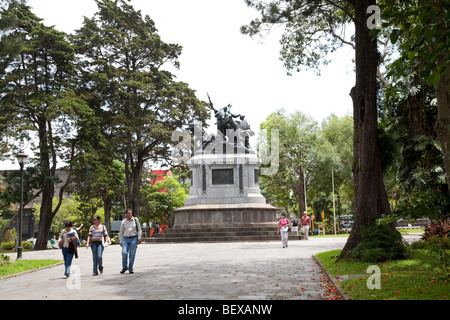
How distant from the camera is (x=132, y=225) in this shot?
11.5 metres

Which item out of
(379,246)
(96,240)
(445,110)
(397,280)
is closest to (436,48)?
(445,110)

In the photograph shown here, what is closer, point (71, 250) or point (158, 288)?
point (158, 288)

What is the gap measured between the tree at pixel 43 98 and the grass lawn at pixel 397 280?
2239 centimetres

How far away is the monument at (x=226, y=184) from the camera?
28.5 metres

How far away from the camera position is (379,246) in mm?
10922

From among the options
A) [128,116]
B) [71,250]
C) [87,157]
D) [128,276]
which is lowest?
[128,276]

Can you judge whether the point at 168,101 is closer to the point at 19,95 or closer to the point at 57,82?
the point at 57,82

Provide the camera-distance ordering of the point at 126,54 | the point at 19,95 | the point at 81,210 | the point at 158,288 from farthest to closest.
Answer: the point at 81,210 < the point at 126,54 < the point at 19,95 < the point at 158,288

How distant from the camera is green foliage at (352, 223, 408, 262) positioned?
10578mm

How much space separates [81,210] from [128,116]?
20.7 m

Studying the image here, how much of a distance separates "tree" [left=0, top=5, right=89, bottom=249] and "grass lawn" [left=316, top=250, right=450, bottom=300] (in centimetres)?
2239

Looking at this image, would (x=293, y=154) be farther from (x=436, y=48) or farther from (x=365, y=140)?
(x=436, y=48)
